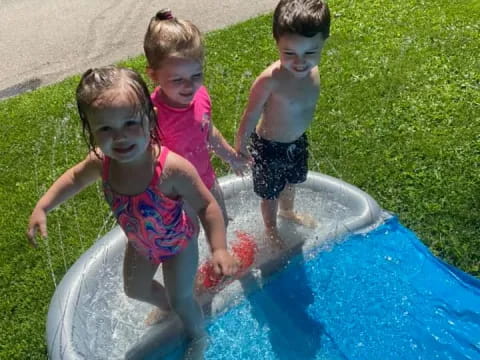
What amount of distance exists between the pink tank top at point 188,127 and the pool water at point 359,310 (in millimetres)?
927

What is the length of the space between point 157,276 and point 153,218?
44.1 inches

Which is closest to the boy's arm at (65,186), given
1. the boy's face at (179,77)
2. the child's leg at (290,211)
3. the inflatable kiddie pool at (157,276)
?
the boy's face at (179,77)

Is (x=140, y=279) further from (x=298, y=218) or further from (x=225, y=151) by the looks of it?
(x=298, y=218)

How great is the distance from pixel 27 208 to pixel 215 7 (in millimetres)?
4446

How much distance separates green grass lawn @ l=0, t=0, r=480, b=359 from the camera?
3.62m

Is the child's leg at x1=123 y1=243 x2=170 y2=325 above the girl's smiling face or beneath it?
beneath

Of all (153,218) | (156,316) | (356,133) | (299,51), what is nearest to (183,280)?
(153,218)

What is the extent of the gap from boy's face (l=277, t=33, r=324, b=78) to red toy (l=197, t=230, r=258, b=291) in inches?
47.9

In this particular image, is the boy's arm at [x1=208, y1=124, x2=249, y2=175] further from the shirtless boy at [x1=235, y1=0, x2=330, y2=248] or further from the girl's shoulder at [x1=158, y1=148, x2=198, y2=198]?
the girl's shoulder at [x1=158, y1=148, x2=198, y2=198]

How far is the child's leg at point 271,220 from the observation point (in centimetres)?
343

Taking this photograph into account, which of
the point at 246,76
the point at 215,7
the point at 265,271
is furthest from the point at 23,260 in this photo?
the point at 215,7

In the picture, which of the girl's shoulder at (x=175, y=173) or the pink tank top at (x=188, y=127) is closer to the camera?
the girl's shoulder at (x=175, y=173)

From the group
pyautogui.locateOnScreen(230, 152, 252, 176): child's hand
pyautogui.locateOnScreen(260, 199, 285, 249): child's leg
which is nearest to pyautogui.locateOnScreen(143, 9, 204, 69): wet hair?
pyautogui.locateOnScreen(230, 152, 252, 176): child's hand

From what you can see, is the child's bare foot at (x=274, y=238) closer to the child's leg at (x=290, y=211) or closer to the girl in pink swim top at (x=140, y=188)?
the child's leg at (x=290, y=211)
